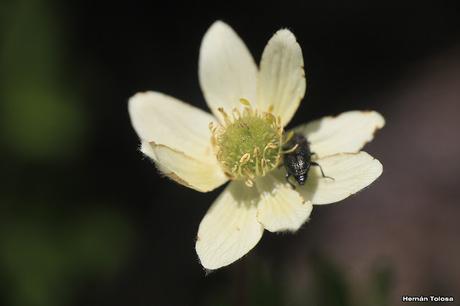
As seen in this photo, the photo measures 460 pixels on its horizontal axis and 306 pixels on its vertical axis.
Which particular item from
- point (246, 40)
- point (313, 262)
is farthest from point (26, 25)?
point (313, 262)

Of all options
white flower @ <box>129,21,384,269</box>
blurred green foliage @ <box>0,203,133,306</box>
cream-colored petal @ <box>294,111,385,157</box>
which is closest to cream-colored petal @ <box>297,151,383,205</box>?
white flower @ <box>129,21,384,269</box>

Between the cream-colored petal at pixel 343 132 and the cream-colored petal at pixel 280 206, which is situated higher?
the cream-colored petal at pixel 343 132

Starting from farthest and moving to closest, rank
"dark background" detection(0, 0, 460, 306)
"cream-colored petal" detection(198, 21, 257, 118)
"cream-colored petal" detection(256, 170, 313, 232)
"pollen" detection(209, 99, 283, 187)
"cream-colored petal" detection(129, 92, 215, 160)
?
"dark background" detection(0, 0, 460, 306) < "cream-colored petal" detection(198, 21, 257, 118) < "cream-colored petal" detection(129, 92, 215, 160) < "pollen" detection(209, 99, 283, 187) < "cream-colored petal" detection(256, 170, 313, 232)

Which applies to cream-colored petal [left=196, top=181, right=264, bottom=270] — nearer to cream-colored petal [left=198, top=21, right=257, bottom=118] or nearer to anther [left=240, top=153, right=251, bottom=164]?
anther [left=240, top=153, right=251, bottom=164]

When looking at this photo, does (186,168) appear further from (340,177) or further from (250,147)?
(340,177)

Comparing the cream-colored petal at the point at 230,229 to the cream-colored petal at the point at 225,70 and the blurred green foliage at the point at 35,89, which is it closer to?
the cream-colored petal at the point at 225,70

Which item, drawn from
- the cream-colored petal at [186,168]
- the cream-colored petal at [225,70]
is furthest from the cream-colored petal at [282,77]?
the cream-colored petal at [186,168]
